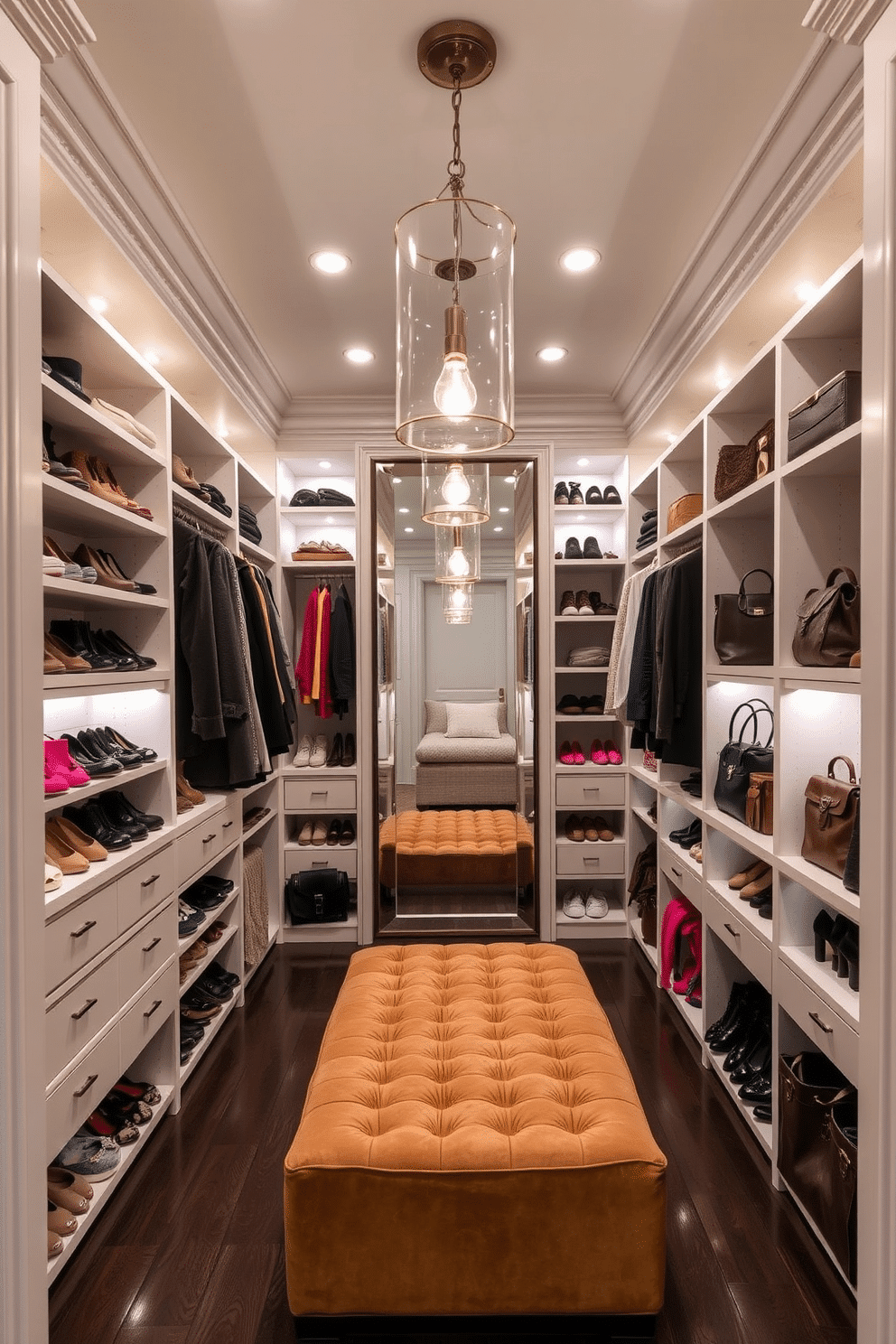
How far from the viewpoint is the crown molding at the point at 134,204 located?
177cm

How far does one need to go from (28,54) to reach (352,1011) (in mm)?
2150

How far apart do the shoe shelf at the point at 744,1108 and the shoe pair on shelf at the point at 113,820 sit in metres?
2.00

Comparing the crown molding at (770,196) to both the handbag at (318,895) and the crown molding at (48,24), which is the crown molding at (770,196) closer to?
the crown molding at (48,24)

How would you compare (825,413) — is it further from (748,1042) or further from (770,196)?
(748,1042)

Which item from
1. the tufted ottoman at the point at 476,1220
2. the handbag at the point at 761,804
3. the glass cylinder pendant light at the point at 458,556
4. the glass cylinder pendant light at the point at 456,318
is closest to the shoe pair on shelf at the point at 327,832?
the glass cylinder pendant light at the point at 458,556

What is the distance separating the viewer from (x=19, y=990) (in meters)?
1.09

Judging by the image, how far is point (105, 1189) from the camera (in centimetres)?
205

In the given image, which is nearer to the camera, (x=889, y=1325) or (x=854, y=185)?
(x=889, y=1325)

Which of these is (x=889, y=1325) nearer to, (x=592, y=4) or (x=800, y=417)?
(x=800, y=417)

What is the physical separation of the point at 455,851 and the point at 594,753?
92cm

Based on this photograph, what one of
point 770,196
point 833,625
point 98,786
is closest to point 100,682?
point 98,786

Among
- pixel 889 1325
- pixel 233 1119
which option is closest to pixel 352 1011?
pixel 233 1119

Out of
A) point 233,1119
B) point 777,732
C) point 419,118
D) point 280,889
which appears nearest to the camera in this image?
point 419,118

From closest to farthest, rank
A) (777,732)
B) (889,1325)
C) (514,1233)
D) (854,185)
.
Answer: (889,1325) < (514,1233) < (854,185) < (777,732)
